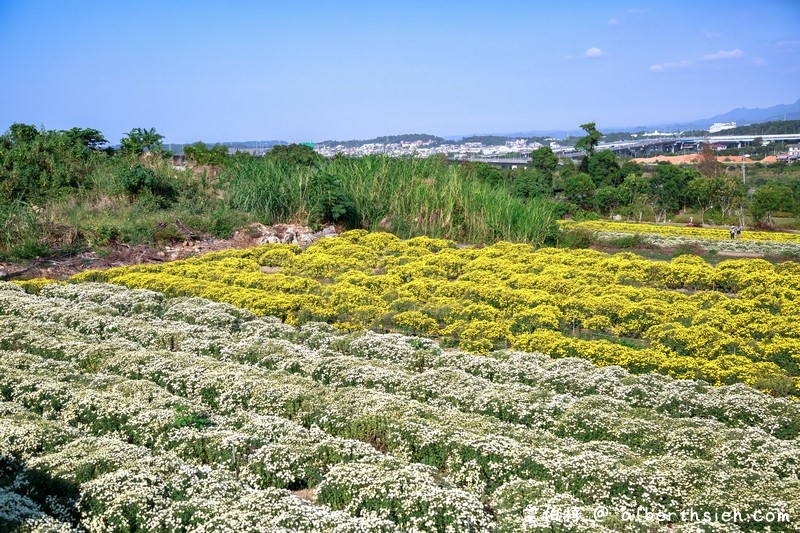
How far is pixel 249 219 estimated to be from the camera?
25344mm

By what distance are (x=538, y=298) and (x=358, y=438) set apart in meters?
7.31

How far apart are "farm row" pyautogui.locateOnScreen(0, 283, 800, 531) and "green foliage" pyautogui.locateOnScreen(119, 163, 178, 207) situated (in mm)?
15114

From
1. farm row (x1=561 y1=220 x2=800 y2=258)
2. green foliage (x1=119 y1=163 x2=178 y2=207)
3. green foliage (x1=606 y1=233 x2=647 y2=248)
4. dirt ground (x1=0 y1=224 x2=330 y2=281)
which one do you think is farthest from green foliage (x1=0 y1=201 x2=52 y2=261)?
green foliage (x1=606 y1=233 x2=647 y2=248)

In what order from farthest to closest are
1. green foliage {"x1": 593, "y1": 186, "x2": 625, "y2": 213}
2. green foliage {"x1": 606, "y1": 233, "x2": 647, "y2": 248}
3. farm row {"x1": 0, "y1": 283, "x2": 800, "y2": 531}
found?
green foliage {"x1": 593, "y1": 186, "x2": 625, "y2": 213} < green foliage {"x1": 606, "y1": 233, "x2": 647, "y2": 248} < farm row {"x1": 0, "y1": 283, "x2": 800, "y2": 531}

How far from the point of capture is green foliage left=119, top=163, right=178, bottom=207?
2638 cm

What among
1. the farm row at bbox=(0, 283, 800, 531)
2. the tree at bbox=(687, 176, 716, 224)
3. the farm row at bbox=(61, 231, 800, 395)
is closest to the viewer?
the farm row at bbox=(0, 283, 800, 531)

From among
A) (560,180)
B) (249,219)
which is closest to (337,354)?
(249,219)

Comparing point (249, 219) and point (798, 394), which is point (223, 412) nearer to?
point (798, 394)

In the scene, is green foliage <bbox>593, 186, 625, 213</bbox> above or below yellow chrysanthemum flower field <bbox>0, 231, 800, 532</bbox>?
above

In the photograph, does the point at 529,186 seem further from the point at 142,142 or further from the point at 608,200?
the point at 142,142

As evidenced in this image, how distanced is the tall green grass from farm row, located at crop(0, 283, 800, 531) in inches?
517

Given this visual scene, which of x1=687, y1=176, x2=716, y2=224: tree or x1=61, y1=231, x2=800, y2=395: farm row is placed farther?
x1=687, y1=176, x2=716, y2=224: tree

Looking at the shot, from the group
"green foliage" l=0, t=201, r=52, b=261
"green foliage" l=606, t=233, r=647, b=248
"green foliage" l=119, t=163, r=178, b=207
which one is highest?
"green foliage" l=119, t=163, r=178, b=207

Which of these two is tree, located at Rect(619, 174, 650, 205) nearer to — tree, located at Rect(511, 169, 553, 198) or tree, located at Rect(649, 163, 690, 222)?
tree, located at Rect(649, 163, 690, 222)
